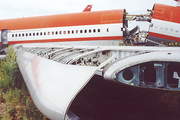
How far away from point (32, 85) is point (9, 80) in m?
4.12

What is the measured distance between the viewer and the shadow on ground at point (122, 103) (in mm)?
8422

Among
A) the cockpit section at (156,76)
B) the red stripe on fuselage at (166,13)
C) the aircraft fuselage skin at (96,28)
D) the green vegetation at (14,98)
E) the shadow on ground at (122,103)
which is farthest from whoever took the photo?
the aircraft fuselage skin at (96,28)

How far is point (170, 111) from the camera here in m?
8.91

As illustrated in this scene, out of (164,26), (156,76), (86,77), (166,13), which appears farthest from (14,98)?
(166,13)

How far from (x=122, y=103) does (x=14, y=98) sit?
18.8 feet

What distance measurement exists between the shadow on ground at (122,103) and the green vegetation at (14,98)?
91.6 inches

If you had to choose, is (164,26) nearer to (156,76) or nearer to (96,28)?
(96,28)

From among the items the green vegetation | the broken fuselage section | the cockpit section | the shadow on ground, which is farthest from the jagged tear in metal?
the broken fuselage section

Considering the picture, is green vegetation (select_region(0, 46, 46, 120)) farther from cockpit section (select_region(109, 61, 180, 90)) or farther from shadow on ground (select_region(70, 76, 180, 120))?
cockpit section (select_region(109, 61, 180, 90))

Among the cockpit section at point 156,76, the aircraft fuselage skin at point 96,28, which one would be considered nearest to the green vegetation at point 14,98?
the cockpit section at point 156,76

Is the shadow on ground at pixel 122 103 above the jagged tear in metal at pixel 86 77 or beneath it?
beneath

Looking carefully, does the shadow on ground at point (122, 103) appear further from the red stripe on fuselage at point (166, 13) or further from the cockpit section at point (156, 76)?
the red stripe on fuselage at point (166, 13)

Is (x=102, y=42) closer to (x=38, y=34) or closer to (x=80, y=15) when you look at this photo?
(x=80, y=15)

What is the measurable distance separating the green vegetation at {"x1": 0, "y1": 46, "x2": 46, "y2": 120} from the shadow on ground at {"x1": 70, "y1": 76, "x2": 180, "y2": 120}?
7.63 ft
